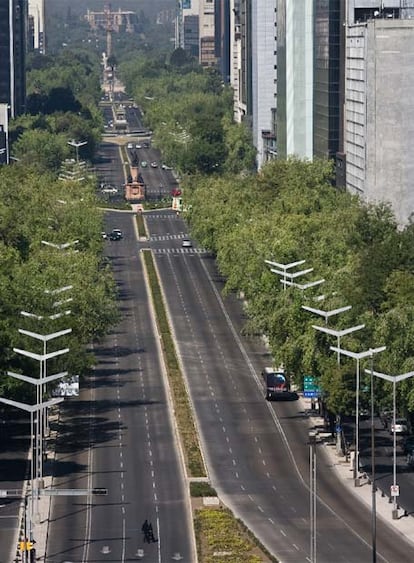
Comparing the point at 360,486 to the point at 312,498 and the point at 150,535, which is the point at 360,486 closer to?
the point at 312,498

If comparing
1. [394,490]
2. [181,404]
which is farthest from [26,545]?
[181,404]

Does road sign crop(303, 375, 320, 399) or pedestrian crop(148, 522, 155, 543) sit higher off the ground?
road sign crop(303, 375, 320, 399)

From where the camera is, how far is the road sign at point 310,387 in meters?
131

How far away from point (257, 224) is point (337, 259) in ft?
73.4

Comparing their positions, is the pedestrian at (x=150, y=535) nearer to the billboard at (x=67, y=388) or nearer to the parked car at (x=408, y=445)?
the parked car at (x=408, y=445)

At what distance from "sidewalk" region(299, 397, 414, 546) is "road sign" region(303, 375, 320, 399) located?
2.16m

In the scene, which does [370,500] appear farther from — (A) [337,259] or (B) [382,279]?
(A) [337,259]

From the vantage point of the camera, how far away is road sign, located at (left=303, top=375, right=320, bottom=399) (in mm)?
131125

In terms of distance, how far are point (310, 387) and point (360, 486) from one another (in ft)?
47.1

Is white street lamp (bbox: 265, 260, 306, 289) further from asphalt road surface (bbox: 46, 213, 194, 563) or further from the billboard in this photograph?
the billboard

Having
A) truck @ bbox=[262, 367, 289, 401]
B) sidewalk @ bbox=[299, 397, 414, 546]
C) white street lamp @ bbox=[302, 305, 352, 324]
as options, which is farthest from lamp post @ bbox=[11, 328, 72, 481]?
truck @ bbox=[262, 367, 289, 401]

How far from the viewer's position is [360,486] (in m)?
118

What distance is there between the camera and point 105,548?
4043 inches

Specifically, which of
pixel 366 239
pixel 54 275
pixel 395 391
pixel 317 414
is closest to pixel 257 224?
pixel 366 239
